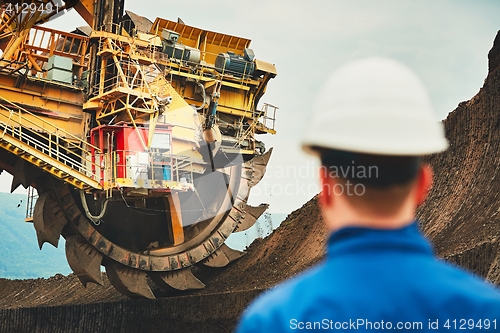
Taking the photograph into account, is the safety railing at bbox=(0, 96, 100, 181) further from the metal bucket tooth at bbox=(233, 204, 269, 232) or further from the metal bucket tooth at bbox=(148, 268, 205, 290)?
the metal bucket tooth at bbox=(233, 204, 269, 232)

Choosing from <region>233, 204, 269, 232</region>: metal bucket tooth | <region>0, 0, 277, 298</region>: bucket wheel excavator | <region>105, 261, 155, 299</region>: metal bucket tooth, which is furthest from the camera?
<region>233, 204, 269, 232</region>: metal bucket tooth

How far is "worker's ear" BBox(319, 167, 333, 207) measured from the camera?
6.68 ft

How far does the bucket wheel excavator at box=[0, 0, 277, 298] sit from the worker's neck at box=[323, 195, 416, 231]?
49.3 feet

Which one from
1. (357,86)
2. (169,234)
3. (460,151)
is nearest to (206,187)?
(169,234)

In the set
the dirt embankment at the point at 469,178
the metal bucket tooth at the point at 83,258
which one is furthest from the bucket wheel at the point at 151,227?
the dirt embankment at the point at 469,178

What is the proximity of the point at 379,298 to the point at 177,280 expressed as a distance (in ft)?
62.4

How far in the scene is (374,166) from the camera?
6.58ft

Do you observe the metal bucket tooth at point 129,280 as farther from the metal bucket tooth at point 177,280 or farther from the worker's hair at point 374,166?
the worker's hair at point 374,166

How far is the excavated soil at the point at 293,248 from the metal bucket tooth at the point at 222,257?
0.32 m

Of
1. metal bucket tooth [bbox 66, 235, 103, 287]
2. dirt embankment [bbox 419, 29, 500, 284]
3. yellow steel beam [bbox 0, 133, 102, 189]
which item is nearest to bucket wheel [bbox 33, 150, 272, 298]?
metal bucket tooth [bbox 66, 235, 103, 287]

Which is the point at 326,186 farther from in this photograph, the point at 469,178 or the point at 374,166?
the point at 469,178

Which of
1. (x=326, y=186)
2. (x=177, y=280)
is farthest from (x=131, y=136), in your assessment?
(x=326, y=186)

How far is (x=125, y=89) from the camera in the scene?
1756 centimetres

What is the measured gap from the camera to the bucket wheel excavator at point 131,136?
17.7 meters
